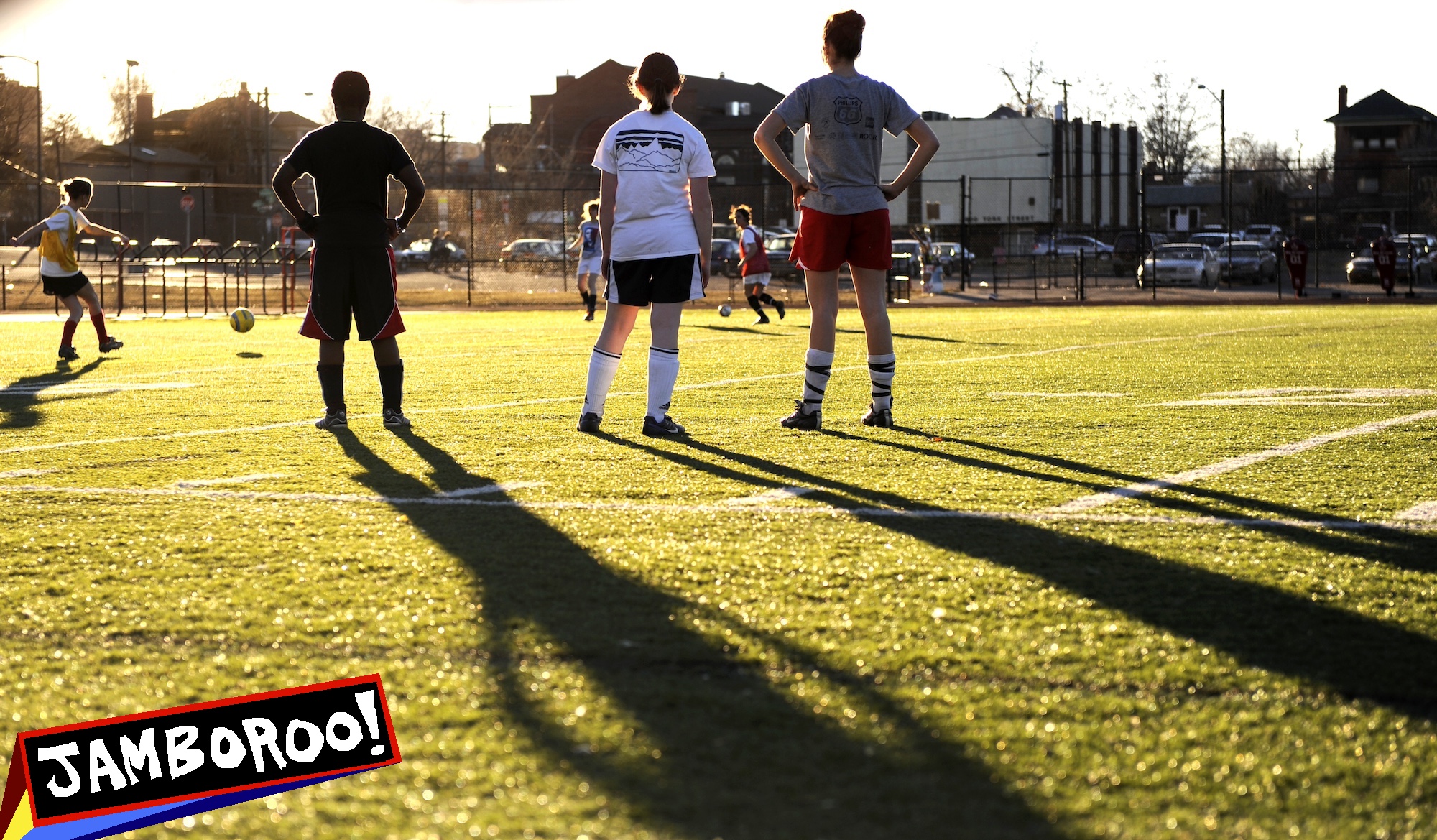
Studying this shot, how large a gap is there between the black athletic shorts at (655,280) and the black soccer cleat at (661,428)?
0.60 meters

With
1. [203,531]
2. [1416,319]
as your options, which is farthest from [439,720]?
[1416,319]

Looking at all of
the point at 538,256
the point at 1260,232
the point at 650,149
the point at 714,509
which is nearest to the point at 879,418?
the point at 650,149

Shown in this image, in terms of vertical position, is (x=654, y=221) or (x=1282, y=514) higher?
(x=654, y=221)

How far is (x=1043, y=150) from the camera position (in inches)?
3312

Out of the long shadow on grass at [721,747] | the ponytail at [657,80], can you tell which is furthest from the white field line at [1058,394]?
the long shadow on grass at [721,747]

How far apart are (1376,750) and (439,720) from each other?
1466 millimetres

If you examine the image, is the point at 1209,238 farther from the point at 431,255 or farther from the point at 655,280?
the point at 655,280

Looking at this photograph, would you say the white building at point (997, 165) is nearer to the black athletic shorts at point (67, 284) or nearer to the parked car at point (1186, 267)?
the parked car at point (1186, 267)

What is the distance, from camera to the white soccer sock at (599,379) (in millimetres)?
7055

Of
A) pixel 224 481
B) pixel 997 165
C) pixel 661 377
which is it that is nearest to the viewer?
pixel 224 481

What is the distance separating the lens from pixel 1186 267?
45.8m

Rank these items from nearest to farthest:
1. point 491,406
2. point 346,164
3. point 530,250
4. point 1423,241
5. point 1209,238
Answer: point 346,164 < point 491,406 < point 1423,241 < point 530,250 < point 1209,238

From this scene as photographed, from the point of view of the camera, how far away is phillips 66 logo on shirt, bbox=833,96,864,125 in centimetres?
725

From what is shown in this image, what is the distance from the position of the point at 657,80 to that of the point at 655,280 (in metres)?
0.92
